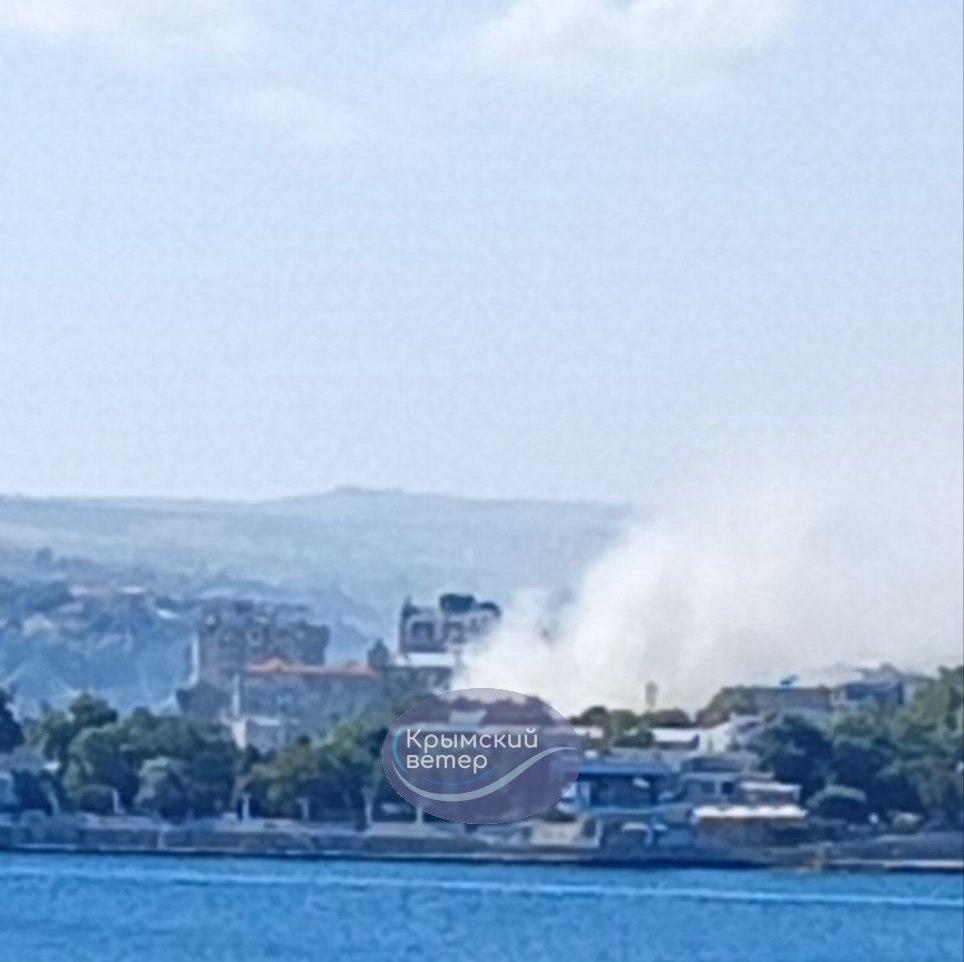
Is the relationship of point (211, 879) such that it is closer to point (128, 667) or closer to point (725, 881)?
point (725, 881)

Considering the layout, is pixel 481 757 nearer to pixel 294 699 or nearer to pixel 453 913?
pixel 453 913

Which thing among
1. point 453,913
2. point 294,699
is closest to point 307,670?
point 294,699

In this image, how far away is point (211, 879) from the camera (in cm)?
1452

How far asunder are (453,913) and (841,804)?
14.5 ft

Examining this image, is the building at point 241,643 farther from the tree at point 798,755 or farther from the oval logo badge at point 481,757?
the oval logo badge at point 481,757

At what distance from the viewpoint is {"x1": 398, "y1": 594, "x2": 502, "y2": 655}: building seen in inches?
903

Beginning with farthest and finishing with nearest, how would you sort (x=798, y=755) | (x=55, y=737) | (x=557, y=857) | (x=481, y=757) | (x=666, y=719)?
(x=666, y=719) < (x=55, y=737) < (x=798, y=755) < (x=557, y=857) < (x=481, y=757)

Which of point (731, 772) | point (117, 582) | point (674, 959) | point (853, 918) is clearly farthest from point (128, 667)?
point (674, 959)

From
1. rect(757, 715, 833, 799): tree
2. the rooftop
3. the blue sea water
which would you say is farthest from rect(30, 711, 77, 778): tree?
rect(757, 715, 833, 799): tree

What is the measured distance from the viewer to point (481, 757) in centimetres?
1252

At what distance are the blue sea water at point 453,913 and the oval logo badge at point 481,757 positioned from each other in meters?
0.34

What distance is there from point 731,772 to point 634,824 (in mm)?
1377

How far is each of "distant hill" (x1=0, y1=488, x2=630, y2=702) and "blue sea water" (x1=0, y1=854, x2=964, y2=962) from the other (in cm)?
734

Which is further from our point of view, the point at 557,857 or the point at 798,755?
the point at 798,755
